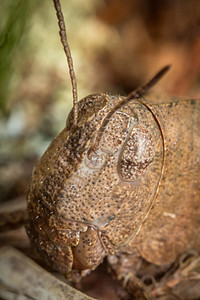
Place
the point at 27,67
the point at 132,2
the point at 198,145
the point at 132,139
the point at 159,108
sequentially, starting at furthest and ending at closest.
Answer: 1. the point at 132,2
2. the point at 27,67
3. the point at 198,145
4. the point at 159,108
5. the point at 132,139

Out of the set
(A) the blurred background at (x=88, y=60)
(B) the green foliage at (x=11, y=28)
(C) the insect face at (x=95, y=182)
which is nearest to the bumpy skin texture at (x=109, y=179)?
(C) the insect face at (x=95, y=182)

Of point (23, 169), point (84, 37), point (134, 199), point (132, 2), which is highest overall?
point (132, 2)

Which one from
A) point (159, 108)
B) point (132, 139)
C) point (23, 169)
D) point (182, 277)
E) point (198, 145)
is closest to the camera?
point (132, 139)

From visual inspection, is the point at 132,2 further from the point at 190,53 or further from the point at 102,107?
the point at 102,107

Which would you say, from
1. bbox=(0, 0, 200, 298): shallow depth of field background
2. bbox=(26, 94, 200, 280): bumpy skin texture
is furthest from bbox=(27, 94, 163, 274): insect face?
bbox=(0, 0, 200, 298): shallow depth of field background

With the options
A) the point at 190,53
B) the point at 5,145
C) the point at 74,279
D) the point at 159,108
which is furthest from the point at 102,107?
the point at 190,53

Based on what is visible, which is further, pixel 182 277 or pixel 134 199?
pixel 182 277

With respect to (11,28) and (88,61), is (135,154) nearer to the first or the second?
(11,28)

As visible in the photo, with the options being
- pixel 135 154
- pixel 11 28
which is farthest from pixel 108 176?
pixel 11 28
